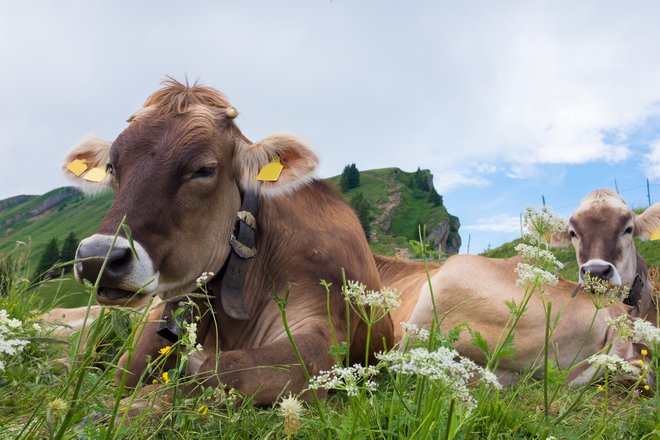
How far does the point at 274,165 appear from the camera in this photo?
13.0ft

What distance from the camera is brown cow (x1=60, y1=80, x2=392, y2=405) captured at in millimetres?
3020

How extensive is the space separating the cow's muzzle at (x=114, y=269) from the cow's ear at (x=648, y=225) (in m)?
6.90

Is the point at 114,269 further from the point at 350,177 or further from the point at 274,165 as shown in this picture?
the point at 350,177

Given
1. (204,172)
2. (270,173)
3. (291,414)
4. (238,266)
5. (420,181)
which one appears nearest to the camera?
(291,414)

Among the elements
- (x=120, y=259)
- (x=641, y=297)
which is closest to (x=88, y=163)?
(x=120, y=259)

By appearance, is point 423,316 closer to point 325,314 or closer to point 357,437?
point 325,314

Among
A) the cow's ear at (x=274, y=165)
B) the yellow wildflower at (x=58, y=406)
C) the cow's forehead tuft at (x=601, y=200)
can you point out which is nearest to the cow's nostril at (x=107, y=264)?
the cow's ear at (x=274, y=165)

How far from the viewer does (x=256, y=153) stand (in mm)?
3984

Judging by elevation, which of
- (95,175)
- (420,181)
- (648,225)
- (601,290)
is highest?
(420,181)

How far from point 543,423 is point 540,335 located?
2640 millimetres

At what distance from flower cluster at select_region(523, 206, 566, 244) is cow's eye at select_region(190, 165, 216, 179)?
2.11 meters

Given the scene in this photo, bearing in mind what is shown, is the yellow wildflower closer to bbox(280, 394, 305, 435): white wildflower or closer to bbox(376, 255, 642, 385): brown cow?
bbox(280, 394, 305, 435): white wildflower

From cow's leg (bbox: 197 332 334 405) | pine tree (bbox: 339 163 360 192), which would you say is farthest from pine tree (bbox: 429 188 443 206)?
cow's leg (bbox: 197 332 334 405)

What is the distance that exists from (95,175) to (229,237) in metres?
1.50
